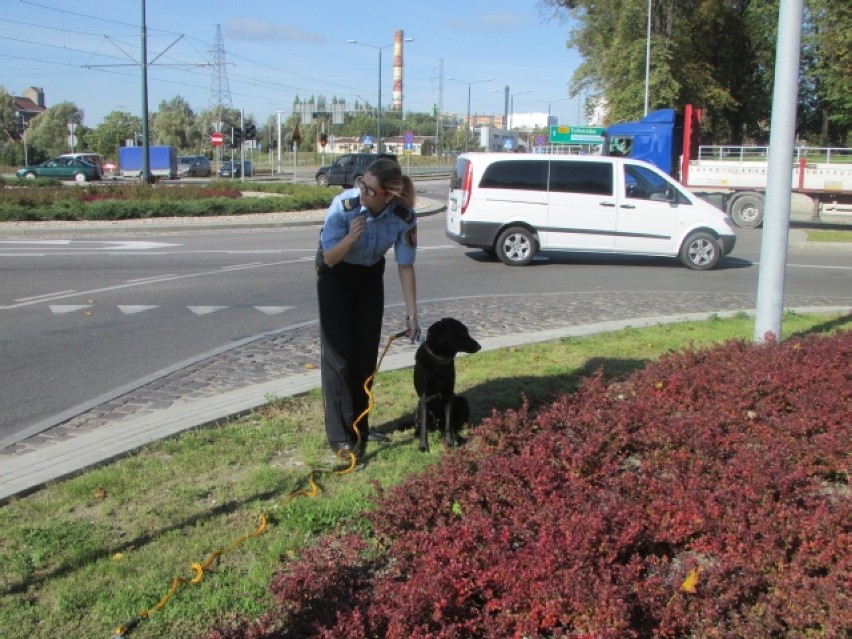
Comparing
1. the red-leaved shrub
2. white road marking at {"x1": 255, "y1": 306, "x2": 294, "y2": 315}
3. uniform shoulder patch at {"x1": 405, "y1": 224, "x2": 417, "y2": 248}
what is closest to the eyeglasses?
uniform shoulder patch at {"x1": 405, "y1": 224, "x2": 417, "y2": 248}

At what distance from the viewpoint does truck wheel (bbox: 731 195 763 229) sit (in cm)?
2417

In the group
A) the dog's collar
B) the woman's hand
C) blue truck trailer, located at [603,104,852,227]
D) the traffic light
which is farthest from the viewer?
the traffic light

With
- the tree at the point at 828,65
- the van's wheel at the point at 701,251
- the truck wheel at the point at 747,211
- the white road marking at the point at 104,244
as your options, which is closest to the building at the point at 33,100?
the tree at the point at 828,65

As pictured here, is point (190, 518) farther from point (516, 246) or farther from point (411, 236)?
point (516, 246)

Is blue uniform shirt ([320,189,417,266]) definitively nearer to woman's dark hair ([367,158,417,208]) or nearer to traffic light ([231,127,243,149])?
woman's dark hair ([367,158,417,208])

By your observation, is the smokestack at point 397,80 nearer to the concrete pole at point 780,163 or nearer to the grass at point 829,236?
the grass at point 829,236

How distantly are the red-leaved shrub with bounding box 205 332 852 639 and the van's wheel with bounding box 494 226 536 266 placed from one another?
Answer: 9.83m

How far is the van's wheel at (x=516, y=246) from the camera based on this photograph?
1486 centimetres

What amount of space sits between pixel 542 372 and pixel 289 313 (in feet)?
13.6

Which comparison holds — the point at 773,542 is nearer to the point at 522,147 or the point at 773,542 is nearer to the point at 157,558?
the point at 157,558

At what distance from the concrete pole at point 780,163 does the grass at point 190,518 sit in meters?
2.05

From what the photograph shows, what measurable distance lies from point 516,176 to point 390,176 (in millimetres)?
10553

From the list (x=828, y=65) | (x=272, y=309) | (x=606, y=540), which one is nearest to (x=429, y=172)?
(x=828, y=65)

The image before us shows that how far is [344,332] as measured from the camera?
504 centimetres
